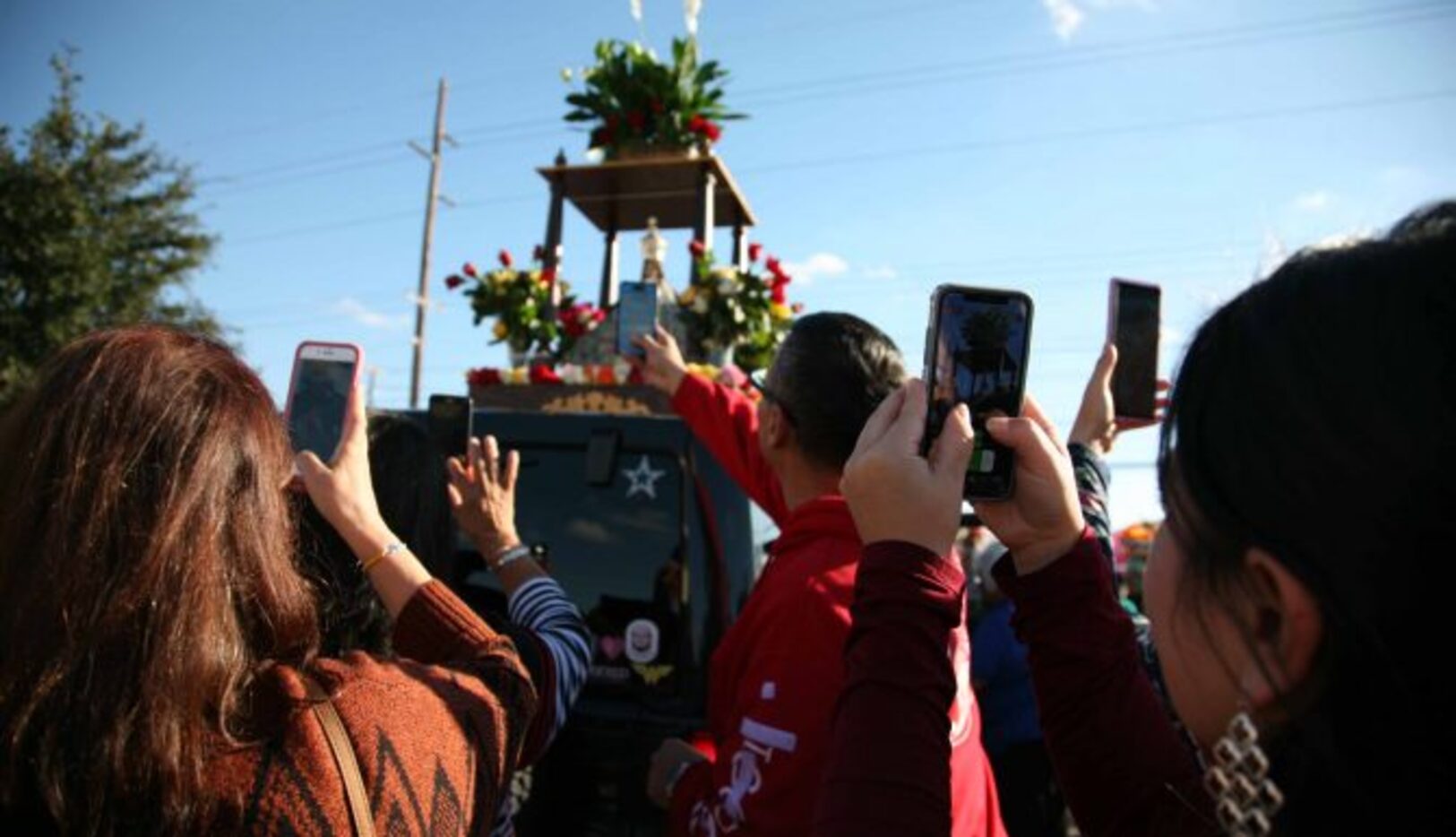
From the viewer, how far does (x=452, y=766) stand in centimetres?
127

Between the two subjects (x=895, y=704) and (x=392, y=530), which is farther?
(x=392, y=530)

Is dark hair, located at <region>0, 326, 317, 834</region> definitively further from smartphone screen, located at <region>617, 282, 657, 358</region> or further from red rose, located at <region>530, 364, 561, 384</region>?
red rose, located at <region>530, 364, 561, 384</region>

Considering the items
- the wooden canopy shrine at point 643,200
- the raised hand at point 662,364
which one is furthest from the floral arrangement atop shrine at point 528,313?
the raised hand at point 662,364

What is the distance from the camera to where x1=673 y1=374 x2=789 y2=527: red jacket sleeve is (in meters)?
2.64

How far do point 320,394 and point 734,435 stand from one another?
1.16 metres

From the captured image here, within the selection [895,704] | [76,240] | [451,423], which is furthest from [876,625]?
[76,240]

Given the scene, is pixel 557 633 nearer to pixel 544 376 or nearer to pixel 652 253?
pixel 544 376

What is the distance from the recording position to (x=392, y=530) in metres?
1.99

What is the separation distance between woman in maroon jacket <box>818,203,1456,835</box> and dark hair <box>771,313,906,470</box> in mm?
Answer: 907

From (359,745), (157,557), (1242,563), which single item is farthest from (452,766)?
(1242,563)

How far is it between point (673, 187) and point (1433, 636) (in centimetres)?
532

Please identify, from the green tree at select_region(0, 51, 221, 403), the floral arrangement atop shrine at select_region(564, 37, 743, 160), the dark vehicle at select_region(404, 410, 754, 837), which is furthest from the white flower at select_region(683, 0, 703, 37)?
the green tree at select_region(0, 51, 221, 403)

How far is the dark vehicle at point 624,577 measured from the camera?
2.41 metres

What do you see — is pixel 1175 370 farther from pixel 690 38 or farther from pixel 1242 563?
pixel 690 38
